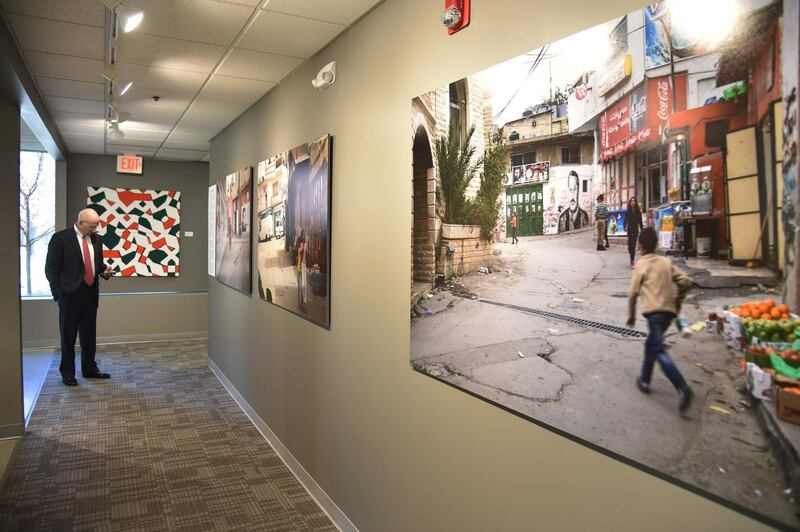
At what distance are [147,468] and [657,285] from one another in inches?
139

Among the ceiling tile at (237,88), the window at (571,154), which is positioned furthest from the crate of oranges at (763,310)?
the ceiling tile at (237,88)

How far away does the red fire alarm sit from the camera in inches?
79.0

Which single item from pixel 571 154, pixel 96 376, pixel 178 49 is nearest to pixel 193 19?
pixel 178 49

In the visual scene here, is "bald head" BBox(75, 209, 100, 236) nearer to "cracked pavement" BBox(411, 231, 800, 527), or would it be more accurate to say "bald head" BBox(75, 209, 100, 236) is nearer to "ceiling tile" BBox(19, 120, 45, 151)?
"ceiling tile" BBox(19, 120, 45, 151)

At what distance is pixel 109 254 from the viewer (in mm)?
8148

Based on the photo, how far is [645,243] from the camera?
4.45 feet

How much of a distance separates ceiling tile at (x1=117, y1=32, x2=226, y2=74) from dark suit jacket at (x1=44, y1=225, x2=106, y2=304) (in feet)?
8.07

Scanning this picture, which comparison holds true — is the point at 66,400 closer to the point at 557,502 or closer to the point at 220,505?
the point at 220,505

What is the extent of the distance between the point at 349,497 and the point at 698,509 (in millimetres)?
2032

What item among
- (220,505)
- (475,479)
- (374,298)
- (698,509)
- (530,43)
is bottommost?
(220,505)

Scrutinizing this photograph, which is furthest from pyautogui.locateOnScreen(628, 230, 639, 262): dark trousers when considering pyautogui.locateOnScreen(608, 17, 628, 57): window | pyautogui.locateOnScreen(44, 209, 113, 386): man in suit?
pyautogui.locateOnScreen(44, 209, 113, 386): man in suit

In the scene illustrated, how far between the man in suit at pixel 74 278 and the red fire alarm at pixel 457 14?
4.61 m

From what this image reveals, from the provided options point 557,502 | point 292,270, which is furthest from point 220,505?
point 557,502

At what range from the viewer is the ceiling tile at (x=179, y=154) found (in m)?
7.55
